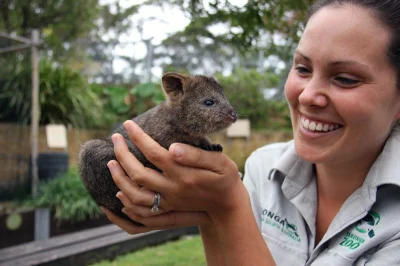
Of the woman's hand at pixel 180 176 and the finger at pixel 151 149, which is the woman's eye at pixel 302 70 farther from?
the finger at pixel 151 149

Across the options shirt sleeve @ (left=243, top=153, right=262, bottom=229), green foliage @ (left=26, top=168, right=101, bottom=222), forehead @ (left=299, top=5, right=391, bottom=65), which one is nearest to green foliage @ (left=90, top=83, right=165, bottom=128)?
green foliage @ (left=26, top=168, right=101, bottom=222)

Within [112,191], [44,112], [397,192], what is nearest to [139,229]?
[112,191]

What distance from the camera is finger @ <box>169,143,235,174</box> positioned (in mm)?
2043

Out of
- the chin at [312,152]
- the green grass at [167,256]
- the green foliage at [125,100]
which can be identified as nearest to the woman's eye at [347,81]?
the chin at [312,152]

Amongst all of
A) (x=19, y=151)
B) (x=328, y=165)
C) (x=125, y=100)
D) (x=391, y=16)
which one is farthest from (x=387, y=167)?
(x=125, y=100)

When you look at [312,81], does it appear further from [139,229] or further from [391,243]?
[139,229]

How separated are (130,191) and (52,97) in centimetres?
744

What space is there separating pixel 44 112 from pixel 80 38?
611cm

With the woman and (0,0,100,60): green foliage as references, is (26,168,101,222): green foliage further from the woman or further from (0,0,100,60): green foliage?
(0,0,100,60): green foliage

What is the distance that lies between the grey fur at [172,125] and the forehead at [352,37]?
90 centimetres

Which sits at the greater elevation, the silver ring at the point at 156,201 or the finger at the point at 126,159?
the finger at the point at 126,159

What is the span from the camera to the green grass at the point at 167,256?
4441 millimetres

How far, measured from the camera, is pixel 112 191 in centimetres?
255

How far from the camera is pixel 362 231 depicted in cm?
212
